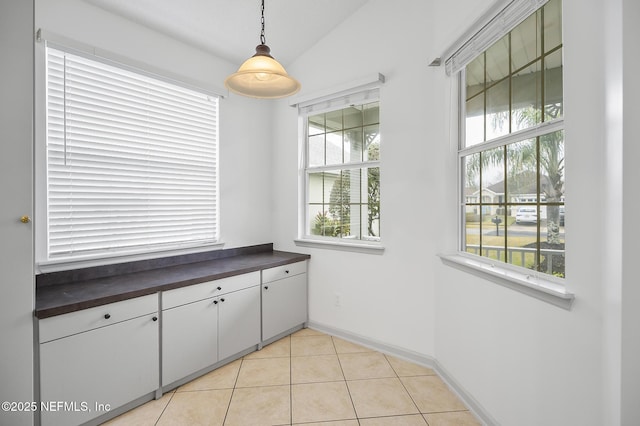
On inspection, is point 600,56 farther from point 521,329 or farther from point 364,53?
point 364,53

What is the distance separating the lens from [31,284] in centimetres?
158

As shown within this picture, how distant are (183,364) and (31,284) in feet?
3.70

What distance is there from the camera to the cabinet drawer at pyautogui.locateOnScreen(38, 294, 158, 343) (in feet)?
5.39

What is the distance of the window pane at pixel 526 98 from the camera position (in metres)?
1.62

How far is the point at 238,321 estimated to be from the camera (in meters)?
2.64

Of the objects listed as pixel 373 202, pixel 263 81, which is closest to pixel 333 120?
pixel 373 202

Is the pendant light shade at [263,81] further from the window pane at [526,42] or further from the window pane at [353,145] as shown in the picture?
the window pane at [526,42]

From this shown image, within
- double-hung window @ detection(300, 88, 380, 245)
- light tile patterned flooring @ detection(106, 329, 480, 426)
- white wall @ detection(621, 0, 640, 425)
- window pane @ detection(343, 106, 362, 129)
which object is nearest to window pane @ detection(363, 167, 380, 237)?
double-hung window @ detection(300, 88, 380, 245)

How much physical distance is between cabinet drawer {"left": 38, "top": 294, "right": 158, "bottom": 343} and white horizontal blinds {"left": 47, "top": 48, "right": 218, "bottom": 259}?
2.05 feet

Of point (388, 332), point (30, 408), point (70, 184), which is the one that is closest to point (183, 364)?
point (30, 408)

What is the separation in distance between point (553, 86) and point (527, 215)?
0.68 metres

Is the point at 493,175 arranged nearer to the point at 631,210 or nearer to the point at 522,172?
the point at 522,172

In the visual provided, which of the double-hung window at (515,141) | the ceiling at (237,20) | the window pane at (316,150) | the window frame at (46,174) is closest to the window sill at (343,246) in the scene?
the double-hung window at (515,141)

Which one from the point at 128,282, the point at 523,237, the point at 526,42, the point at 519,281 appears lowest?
the point at 128,282
